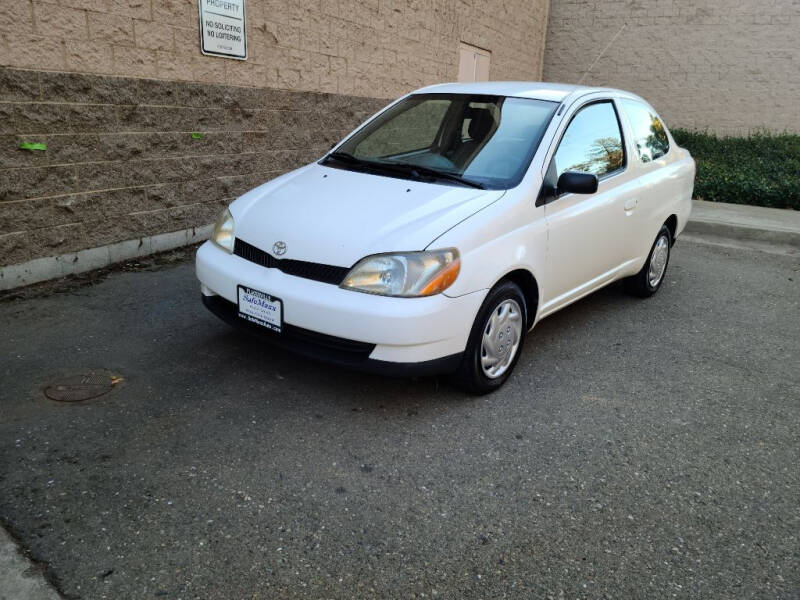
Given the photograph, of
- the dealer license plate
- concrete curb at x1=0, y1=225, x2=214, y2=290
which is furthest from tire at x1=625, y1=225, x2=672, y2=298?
concrete curb at x1=0, y1=225, x2=214, y2=290

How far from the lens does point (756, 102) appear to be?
15055 millimetres

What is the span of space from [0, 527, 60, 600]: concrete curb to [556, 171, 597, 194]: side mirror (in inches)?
128

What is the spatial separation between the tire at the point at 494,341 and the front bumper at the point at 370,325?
0.12m

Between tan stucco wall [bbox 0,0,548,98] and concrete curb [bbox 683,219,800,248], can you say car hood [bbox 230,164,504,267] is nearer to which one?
tan stucco wall [bbox 0,0,548,98]

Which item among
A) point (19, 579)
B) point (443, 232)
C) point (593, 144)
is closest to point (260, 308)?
point (443, 232)

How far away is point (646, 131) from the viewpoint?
561cm

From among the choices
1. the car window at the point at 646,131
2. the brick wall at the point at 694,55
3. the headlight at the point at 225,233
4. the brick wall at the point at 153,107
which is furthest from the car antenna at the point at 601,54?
the headlight at the point at 225,233

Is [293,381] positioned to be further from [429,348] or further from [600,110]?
[600,110]

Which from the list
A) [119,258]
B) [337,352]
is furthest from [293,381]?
[119,258]

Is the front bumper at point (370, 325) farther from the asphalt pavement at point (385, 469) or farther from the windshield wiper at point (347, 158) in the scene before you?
the windshield wiper at point (347, 158)

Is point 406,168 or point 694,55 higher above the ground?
point 694,55

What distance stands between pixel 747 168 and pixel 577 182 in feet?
31.0

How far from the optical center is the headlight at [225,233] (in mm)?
3977

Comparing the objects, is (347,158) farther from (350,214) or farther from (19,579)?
(19,579)
